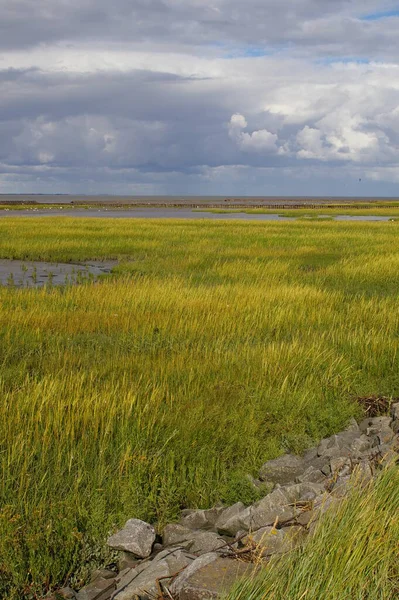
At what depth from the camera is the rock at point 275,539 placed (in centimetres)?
385

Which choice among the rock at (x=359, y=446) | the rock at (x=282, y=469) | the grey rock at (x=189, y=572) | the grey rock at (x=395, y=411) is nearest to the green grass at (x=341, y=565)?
the grey rock at (x=189, y=572)

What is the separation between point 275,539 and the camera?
407 cm

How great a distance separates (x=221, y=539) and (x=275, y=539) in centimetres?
47

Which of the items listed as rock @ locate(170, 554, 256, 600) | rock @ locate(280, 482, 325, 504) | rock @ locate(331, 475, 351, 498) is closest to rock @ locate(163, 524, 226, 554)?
rock @ locate(170, 554, 256, 600)

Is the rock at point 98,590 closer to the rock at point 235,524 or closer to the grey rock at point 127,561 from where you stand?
the grey rock at point 127,561

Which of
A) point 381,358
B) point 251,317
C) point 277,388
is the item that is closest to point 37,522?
point 277,388

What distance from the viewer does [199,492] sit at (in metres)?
5.50

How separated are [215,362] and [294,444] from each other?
6.51 ft

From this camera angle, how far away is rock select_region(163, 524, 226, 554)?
436cm

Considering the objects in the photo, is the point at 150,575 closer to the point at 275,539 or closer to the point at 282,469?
the point at 275,539

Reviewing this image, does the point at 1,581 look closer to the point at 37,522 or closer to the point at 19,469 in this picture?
the point at 37,522

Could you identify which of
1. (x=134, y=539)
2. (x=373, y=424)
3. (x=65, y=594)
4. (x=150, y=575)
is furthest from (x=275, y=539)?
(x=373, y=424)

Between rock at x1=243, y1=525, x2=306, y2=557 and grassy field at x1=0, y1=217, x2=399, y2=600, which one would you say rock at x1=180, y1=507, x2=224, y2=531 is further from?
rock at x1=243, y1=525, x2=306, y2=557

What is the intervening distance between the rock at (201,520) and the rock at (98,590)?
0.90 m
